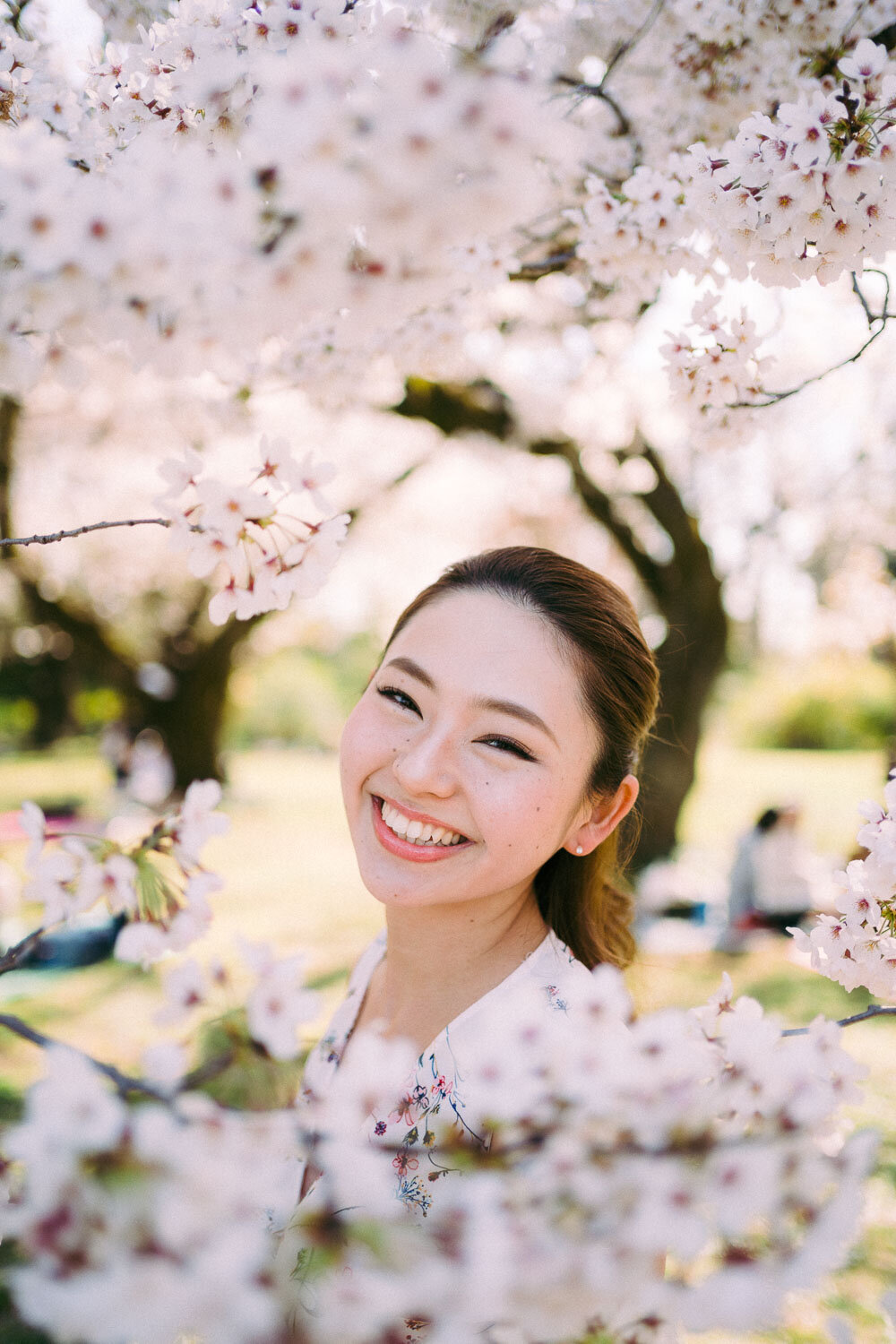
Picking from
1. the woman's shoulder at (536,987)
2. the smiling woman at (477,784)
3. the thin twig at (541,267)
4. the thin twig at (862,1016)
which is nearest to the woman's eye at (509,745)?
the smiling woman at (477,784)

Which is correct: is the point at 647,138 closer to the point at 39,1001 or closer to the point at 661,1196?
the point at 661,1196

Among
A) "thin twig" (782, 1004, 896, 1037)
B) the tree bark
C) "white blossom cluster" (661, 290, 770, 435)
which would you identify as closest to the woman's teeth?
"thin twig" (782, 1004, 896, 1037)

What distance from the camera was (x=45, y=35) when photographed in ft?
5.85

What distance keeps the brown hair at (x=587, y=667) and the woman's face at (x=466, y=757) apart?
0.16 ft

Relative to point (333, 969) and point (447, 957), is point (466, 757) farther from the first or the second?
point (333, 969)

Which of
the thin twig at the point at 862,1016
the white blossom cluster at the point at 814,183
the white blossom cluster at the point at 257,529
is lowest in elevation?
the thin twig at the point at 862,1016

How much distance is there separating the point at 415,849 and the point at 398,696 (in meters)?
0.29

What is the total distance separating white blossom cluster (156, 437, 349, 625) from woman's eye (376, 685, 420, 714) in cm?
43

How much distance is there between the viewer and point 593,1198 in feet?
2.07

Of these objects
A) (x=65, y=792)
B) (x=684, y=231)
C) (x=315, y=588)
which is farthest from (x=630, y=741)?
(x=65, y=792)

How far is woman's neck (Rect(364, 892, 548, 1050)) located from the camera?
5.51 ft

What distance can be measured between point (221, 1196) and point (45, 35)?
2.18m

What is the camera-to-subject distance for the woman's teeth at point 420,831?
1.54 meters

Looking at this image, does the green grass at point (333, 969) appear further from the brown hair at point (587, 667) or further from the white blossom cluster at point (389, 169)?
the white blossom cluster at point (389, 169)
